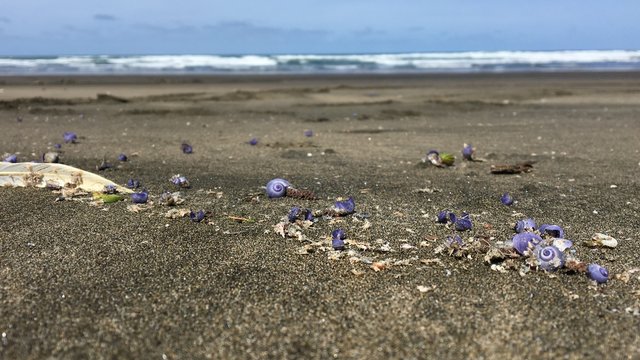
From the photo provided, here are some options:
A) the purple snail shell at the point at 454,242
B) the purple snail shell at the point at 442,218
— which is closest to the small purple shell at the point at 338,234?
the purple snail shell at the point at 454,242

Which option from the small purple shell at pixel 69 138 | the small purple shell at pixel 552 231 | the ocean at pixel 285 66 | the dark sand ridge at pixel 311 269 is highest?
the ocean at pixel 285 66

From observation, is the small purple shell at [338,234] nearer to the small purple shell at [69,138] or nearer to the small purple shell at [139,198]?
the small purple shell at [139,198]

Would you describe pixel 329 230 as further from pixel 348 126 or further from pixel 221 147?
pixel 348 126

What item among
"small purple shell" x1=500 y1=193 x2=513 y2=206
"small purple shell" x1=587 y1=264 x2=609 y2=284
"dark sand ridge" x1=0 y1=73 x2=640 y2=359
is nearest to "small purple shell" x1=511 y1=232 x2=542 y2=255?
"dark sand ridge" x1=0 y1=73 x2=640 y2=359

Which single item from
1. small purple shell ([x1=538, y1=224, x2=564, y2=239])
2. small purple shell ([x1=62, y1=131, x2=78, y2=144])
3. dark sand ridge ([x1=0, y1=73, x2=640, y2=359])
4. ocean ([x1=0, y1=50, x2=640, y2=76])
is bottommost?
dark sand ridge ([x1=0, y1=73, x2=640, y2=359])

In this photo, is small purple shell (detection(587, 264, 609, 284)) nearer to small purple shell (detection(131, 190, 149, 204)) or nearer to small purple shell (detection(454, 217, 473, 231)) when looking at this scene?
small purple shell (detection(454, 217, 473, 231))
